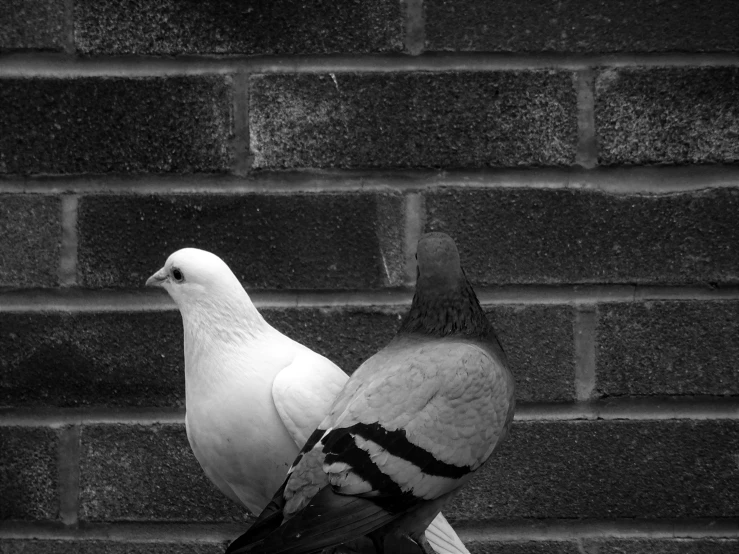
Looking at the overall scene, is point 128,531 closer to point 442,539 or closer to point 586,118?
point 442,539

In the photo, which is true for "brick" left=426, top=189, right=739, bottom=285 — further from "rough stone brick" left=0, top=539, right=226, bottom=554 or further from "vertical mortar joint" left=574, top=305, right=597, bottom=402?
"rough stone brick" left=0, top=539, right=226, bottom=554

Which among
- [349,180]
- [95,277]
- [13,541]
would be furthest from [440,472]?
[13,541]

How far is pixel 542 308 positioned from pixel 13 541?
97 centimetres

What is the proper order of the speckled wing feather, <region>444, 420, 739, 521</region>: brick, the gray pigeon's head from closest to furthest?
the speckled wing feather, the gray pigeon's head, <region>444, 420, 739, 521</region>: brick

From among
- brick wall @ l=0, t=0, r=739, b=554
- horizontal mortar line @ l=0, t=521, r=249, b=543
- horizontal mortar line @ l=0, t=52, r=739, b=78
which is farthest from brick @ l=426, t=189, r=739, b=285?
horizontal mortar line @ l=0, t=521, r=249, b=543

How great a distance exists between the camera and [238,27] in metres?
1.48

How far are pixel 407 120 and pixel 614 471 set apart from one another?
676 millimetres

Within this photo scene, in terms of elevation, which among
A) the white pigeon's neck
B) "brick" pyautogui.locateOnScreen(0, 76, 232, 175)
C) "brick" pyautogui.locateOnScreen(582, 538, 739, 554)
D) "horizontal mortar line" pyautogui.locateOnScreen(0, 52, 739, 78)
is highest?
"horizontal mortar line" pyautogui.locateOnScreen(0, 52, 739, 78)

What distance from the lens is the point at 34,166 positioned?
4.85 ft

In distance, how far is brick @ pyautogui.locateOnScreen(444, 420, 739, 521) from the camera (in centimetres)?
146

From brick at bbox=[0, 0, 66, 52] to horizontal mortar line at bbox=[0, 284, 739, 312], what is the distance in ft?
1.35

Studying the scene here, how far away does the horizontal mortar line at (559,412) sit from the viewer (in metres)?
1.46

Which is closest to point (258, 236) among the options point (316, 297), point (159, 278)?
point (316, 297)

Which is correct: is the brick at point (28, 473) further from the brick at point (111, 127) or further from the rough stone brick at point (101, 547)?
the brick at point (111, 127)
